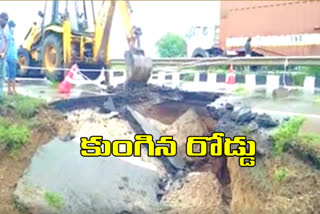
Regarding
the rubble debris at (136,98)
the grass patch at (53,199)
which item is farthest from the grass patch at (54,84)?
the grass patch at (53,199)

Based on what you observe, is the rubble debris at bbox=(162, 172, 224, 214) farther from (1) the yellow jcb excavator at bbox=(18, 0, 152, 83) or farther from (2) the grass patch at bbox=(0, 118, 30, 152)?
(1) the yellow jcb excavator at bbox=(18, 0, 152, 83)

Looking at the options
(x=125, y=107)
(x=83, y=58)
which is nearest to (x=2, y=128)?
(x=125, y=107)

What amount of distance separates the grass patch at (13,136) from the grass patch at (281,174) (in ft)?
10.8

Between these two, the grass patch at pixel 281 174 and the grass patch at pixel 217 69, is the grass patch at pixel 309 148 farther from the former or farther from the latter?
the grass patch at pixel 217 69

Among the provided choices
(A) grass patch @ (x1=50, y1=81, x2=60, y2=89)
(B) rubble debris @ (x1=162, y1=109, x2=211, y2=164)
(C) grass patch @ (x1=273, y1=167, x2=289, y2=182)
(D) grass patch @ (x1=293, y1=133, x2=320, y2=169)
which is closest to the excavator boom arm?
(A) grass patch @ (x1=50, y1=81, x2=60, y2=89)

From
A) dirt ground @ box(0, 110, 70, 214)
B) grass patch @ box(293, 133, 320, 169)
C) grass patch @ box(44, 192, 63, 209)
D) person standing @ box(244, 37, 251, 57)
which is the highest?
person standing @ box(244, 37, 251, 57)

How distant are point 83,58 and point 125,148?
281 inches

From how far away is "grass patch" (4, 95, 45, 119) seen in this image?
808 cm

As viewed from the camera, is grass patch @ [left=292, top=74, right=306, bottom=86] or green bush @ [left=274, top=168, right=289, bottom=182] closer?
green bush @ [left=274, top=168, right=289, bottom=182]

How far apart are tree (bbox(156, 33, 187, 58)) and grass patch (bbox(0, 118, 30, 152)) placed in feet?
90.7

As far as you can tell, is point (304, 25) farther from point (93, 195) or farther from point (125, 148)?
point (93, 195)

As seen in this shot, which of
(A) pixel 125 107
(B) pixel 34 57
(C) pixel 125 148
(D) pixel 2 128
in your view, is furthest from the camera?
(B) pixel 34 57

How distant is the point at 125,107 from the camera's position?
9195mm

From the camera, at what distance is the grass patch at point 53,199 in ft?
21.6
